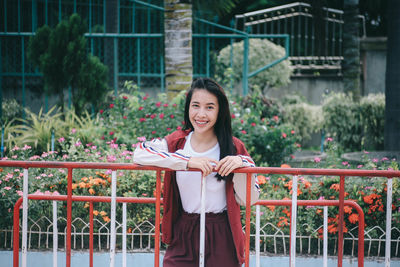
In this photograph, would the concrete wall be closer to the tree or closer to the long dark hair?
the tree

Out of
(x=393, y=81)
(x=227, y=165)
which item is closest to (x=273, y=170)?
(x=227, y=165)

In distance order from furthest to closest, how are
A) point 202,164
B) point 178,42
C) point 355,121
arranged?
point 355,121
point 178,42
point 202,164

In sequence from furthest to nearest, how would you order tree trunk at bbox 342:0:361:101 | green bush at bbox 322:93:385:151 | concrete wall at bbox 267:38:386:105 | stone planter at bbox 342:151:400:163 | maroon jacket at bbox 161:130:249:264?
concrete wall at bbox 267:38:386:105 < tree trunk at bbox 342:0:361:101 < green bush at bbox 322:93:385:151 < stone planter at bbox 342:151:400:163 < maroon jacket at bbox 161:130:249:264

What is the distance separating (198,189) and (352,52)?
30.0 ft

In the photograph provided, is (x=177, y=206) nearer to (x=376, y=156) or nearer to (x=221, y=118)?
(x=221, y=118)

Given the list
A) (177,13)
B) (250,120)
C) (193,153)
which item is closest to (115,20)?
(177,13)

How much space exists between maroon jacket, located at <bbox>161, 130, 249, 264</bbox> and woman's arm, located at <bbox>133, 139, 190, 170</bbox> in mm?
150

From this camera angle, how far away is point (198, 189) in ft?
8.21

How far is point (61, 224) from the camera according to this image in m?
4.36

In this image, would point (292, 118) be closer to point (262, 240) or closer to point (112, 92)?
point (112, 92)

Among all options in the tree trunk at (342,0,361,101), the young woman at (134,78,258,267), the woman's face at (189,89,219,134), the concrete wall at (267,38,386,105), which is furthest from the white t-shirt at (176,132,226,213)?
the concrete wall at (267,38,386,105)

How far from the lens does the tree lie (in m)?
6.95

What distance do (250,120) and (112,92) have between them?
9.07 ft

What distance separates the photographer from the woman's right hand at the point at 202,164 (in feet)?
7.40
